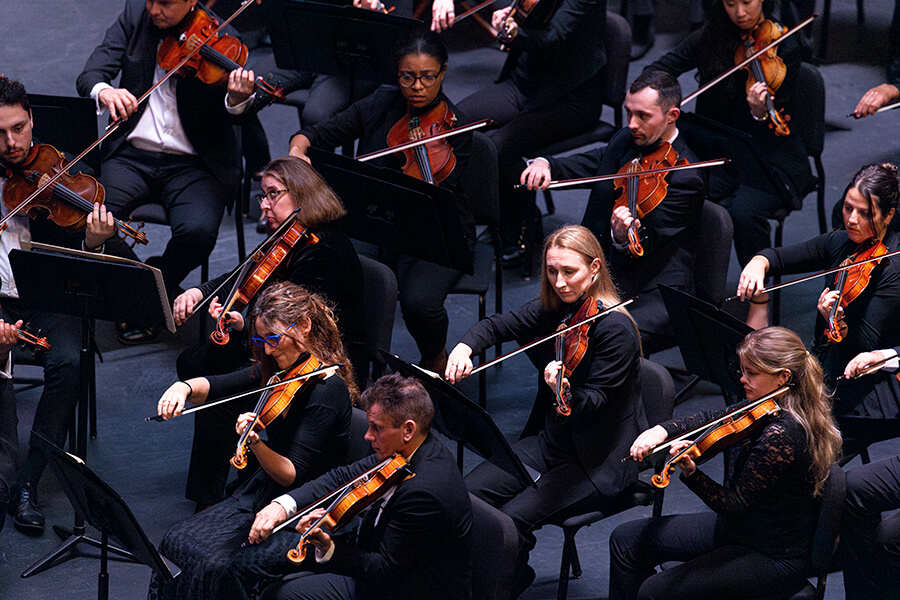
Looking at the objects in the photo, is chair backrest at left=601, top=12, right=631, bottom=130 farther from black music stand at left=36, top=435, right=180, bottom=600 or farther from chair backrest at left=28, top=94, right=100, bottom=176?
black music stand at left=36, top=435, right=180, bottom=600

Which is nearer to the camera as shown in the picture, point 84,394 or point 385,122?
point 84,394

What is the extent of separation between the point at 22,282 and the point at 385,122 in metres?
1.52

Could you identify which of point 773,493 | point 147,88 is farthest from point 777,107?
point 147,88

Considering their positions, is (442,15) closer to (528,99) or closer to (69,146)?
(528,99)

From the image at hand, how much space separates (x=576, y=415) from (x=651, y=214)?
1024 millimetres

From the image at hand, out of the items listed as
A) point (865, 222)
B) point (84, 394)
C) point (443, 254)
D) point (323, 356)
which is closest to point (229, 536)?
point (323, 356)

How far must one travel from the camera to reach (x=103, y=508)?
122 inches

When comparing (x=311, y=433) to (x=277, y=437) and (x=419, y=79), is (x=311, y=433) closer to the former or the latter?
(x=277, y=437)

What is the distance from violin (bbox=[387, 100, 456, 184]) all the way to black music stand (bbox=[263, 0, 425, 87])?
22cm

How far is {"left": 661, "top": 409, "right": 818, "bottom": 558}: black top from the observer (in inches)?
119

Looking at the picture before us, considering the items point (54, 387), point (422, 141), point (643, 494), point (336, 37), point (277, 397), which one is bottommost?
point (643, 494)

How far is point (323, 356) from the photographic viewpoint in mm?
3506

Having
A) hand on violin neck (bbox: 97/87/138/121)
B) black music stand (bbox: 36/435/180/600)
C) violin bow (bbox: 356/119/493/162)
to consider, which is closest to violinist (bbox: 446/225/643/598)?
violin bow (bbox: 356/119/493/162)

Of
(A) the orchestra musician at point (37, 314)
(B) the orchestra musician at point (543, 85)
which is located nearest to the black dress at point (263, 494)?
(A) the orchestra musician at point (37, 314)
